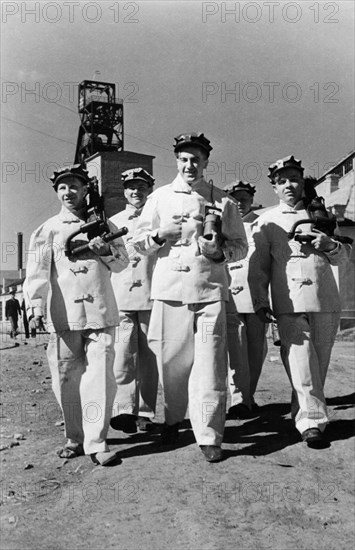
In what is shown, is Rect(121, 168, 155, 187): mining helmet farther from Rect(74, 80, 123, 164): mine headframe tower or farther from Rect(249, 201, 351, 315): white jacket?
Rect(74, 80, 123, 164): mine headframe tower

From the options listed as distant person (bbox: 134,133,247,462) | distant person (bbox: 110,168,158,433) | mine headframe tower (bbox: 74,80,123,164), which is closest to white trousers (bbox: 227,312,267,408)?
distant person (bbox: 110,168,158,433)

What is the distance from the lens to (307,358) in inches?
192

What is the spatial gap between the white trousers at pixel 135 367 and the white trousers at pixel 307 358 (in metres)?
1.35

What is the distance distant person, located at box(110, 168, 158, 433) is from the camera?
5488 millimetres

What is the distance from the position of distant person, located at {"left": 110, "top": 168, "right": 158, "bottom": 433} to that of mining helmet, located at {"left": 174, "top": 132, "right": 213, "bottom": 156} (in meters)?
1.28

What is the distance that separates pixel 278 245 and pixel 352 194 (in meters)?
31.2

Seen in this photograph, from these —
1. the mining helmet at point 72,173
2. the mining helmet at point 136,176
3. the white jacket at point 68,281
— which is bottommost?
the white jacket at point 68,281

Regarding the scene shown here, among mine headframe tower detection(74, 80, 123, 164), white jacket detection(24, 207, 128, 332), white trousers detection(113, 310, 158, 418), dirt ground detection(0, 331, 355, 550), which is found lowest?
dirt ground detection(0, 331, 355, 550)

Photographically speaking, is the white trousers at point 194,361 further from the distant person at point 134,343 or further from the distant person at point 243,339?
the distant person at point 243,339

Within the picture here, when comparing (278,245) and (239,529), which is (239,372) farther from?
(239,529)

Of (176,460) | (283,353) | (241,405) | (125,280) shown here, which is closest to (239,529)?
(176,460)

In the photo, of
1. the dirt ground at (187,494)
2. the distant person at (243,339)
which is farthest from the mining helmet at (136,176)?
the dirt ground at (187,494)

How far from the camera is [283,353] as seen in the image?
508 centimetres

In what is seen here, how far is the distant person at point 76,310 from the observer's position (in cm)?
471
